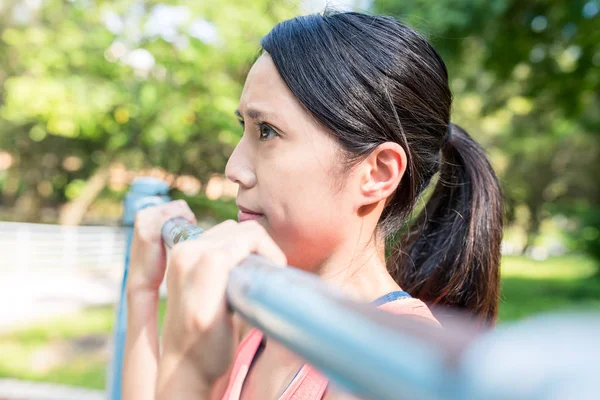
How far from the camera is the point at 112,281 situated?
11578 mm

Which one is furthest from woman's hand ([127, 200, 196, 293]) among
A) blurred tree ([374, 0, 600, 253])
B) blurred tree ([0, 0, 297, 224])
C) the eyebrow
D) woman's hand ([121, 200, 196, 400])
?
blurred tree ([0, 0, 297, 224])

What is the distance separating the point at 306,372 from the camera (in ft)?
3.52

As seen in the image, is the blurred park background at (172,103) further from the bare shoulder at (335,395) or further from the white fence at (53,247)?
the bare shoulder at (335,395)

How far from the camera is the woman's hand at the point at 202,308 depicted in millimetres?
568

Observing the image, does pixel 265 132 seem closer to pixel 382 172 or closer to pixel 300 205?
pixel 300 205

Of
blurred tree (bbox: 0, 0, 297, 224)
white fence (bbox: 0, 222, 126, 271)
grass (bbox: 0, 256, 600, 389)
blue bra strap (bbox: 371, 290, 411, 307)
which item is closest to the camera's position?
blue bra strap (bbox: 371, 290, 411, 307)

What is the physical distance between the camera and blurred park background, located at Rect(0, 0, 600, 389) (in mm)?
6805

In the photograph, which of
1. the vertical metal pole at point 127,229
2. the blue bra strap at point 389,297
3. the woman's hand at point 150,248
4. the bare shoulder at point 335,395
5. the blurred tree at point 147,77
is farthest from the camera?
the blurred tree at point 147,77

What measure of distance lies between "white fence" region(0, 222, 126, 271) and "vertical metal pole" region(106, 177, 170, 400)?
10.4m

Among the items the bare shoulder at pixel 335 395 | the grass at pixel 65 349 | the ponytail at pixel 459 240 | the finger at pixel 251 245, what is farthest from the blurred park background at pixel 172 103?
the finger at pixel 251 245

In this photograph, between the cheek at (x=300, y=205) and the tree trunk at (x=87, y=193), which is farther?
the tree trunk at (x=87, y=193)

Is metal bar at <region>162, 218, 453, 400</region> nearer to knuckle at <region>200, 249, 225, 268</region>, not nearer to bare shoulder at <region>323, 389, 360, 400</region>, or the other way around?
knuckle at <region>200, 249, 225, 268</region>

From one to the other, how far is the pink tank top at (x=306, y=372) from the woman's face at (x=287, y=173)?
19 centimetres

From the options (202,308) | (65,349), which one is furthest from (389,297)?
(65,349)
